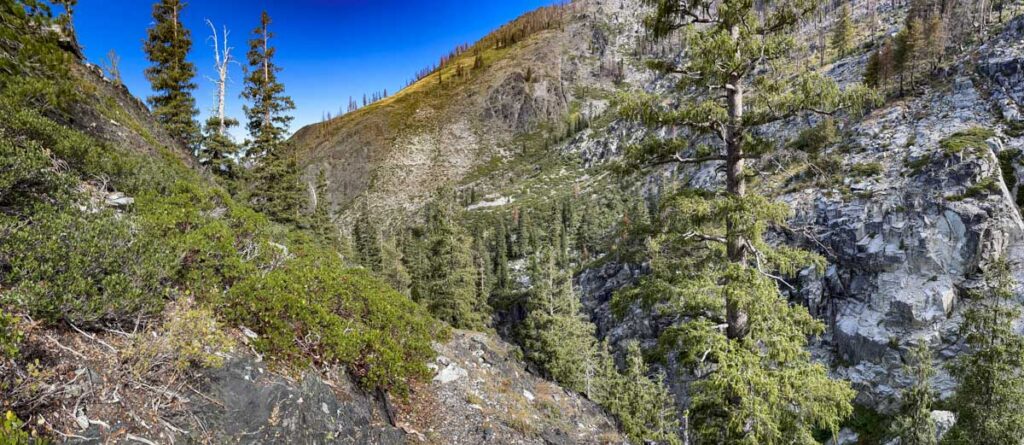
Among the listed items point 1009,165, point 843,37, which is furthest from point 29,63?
point 843,37

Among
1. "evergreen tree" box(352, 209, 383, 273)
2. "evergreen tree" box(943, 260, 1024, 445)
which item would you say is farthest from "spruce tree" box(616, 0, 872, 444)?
"evergreen tree" box(352, 209, 383, 273)

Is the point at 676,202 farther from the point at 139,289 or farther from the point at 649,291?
the point at 139,289

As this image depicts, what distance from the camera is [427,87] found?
183 m

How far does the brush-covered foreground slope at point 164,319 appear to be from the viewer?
15.5 feet

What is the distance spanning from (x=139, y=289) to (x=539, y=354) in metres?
24.2

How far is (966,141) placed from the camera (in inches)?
1576

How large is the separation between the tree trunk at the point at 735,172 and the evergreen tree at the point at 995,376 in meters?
16.6

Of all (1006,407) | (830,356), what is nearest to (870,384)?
(830,356)

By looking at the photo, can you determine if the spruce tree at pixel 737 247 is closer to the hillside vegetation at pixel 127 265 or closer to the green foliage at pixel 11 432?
the hillside vegetation at pixel 127 265

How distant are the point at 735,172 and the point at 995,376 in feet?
60.9

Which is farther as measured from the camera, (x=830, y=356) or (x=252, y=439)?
(x=830, y=356)

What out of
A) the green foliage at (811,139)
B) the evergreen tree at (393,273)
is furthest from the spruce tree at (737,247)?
the evergreen tree at (393,273)

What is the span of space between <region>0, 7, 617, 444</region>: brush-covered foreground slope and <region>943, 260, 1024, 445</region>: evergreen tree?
18052 mm

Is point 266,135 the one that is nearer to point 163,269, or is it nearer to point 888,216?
point 163,269
